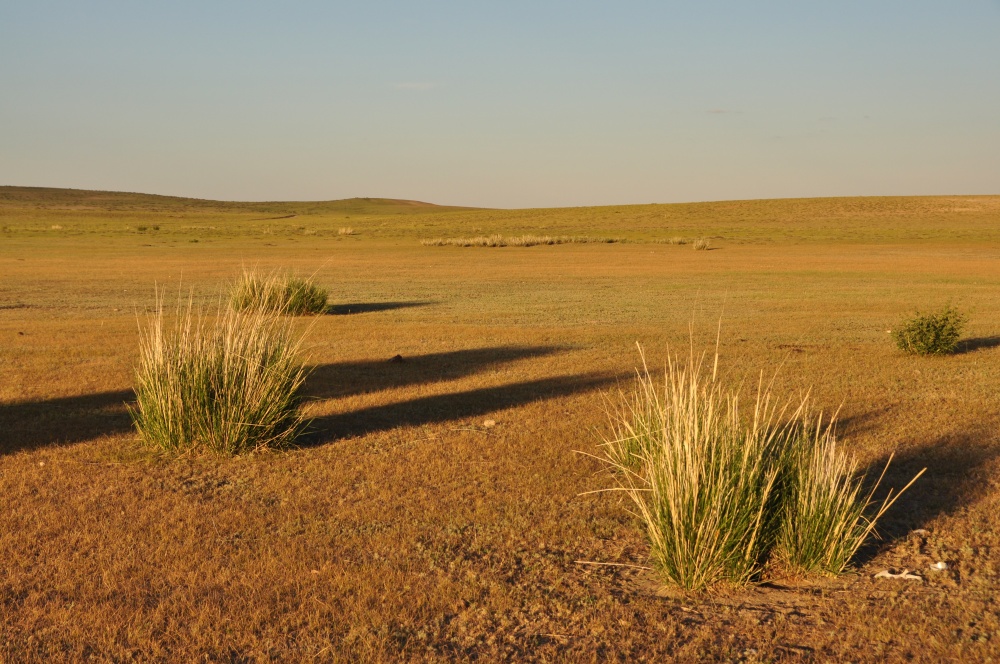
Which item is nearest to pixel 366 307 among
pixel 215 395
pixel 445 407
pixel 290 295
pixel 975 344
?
pixel 290 295

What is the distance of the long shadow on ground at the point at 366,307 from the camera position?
21.5 meters

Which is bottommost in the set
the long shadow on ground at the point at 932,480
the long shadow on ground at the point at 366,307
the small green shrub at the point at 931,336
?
the long shadow on ground at the point at 366,307

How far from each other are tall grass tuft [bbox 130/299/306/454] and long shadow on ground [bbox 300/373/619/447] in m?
0.46

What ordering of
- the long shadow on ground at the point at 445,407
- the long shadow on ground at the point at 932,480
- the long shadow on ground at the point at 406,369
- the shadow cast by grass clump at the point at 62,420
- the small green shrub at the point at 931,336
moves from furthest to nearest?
the small green shrub at the point at 931,336
the long shadow on ground at the point at 406,369
the long shadow on ground at the point at 445,407
the shadow cast by grass clump at the point at 62,420
the long shadow on ground at the point at 932,480

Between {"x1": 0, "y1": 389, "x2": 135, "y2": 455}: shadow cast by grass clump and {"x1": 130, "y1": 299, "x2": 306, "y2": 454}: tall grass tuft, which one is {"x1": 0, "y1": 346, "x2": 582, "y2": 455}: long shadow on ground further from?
{"x1": 130, "y1": 299, "x2": 306, "y2": 454}: tall grass tuft

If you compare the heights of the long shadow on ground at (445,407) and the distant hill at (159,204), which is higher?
the distant hill at (159,204)

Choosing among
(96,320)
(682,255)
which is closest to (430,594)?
(96,320)

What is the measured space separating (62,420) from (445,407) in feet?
12.4

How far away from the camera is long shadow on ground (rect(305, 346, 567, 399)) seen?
11836mm

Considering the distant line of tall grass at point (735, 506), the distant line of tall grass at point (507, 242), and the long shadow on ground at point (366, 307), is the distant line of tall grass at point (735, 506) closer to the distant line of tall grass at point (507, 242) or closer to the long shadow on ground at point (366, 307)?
the long shadow on ground at point (366, 307)

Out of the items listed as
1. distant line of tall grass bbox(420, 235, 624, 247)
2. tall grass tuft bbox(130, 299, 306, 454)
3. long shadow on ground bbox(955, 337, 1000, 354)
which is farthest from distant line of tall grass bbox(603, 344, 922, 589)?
distant line of tall grass bbox(420, 235, 624, 247)

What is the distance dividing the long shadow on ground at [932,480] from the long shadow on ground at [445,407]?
159 inches

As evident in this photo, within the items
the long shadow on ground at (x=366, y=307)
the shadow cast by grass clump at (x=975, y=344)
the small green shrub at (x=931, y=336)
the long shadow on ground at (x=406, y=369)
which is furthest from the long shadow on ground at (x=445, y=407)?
the long shadow on ground at (x=366, y=307)

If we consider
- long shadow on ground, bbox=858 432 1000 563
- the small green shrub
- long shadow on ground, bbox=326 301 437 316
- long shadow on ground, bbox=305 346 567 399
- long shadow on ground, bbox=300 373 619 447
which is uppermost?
the small green shrub
